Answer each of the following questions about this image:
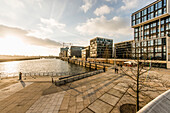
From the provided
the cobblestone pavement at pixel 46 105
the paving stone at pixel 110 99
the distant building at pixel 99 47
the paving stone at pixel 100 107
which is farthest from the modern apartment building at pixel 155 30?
the cobblestone pavement at pixel 46 105

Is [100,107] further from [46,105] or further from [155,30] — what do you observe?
[155,30]

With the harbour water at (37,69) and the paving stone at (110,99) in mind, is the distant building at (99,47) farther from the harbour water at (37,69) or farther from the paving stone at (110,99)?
the paving stone at (110,99)

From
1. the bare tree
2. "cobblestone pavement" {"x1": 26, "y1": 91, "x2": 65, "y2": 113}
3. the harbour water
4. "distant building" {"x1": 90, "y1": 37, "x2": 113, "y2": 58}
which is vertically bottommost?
the harbour water

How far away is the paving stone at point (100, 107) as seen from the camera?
5.32 metres

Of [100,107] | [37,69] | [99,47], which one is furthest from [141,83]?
[99,47]

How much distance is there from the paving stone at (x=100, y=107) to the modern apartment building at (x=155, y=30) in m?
33.4

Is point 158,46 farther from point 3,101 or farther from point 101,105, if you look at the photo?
point 3,101

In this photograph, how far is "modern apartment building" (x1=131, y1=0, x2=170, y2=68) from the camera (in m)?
31.6

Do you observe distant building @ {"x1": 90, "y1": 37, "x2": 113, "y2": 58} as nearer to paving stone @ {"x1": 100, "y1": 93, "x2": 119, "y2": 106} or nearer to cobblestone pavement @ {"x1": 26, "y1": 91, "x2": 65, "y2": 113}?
paving stone @ {"x1": 100, "y1": 93, "x2": 119, "y2": 106}

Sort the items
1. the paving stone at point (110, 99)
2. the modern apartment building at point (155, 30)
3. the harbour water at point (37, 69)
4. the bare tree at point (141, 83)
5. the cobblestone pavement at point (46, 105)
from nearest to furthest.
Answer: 1. the bare tree at point (141, 83)
2. the cobblestone pavement at point (46, 105)
3. the paving stone at point (110, 99)
4. the modern apartment building at point (155, 30)
5. the harbour water at point (37, 69)

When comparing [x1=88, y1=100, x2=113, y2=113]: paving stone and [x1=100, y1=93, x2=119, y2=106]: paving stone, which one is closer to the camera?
[x1=88, y1=100, x2=113, y2=113]: paving stone

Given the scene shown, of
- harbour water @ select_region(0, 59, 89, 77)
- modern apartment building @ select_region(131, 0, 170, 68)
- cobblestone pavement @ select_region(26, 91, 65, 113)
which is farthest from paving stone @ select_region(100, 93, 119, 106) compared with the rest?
modern apartment building @ select_region(131, 0, 170, 68)

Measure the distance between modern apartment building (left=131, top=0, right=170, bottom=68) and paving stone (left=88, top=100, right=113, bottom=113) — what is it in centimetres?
3344

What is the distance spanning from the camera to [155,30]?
4216 cm
